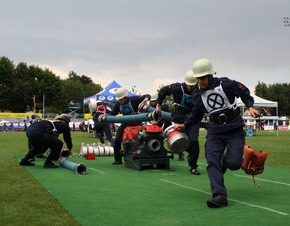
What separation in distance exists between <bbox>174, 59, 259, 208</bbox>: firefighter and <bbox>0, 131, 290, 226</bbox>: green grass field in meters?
0.62

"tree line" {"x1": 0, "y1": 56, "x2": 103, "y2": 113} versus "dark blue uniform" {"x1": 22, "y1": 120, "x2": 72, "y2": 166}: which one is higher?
"tree line" {"x1": 0, "y1": 56, "x2": 103, "y2": 113}

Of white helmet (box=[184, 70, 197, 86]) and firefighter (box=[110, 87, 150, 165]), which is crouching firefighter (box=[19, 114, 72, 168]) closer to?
firefighter (box=[110, 87, 150, 165])

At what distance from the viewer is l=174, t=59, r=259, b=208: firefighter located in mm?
5926

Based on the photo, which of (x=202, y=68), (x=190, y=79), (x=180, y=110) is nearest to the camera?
(x=202, y=68)

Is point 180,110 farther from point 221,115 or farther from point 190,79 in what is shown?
point 221,115

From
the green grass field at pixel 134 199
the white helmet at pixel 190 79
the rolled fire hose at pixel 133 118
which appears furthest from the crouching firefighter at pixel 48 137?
the white helmet at pixel 190 79

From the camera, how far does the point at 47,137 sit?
1032cm

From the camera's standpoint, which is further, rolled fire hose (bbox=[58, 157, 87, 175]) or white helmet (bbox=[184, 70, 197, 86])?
rolled fire hose (bbox=[58, 157, 87, 175])

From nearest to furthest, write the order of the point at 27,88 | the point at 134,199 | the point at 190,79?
1. the point at 134,199
2. the point at 190,79
3. the point at 27,88

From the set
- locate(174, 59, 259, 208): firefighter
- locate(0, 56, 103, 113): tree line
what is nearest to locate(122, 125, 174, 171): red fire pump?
locate(174, 59, 259, 208): firefighter

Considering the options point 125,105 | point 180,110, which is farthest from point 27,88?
point 180,110

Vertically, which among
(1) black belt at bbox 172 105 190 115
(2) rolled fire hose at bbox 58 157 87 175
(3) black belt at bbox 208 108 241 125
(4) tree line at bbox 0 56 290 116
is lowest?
(2) rolled fire hose at bbox 58 157 87 175

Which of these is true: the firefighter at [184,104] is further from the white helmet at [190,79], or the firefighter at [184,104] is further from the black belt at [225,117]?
the black belt at [225,117]

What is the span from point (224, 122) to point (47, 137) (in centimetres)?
562
